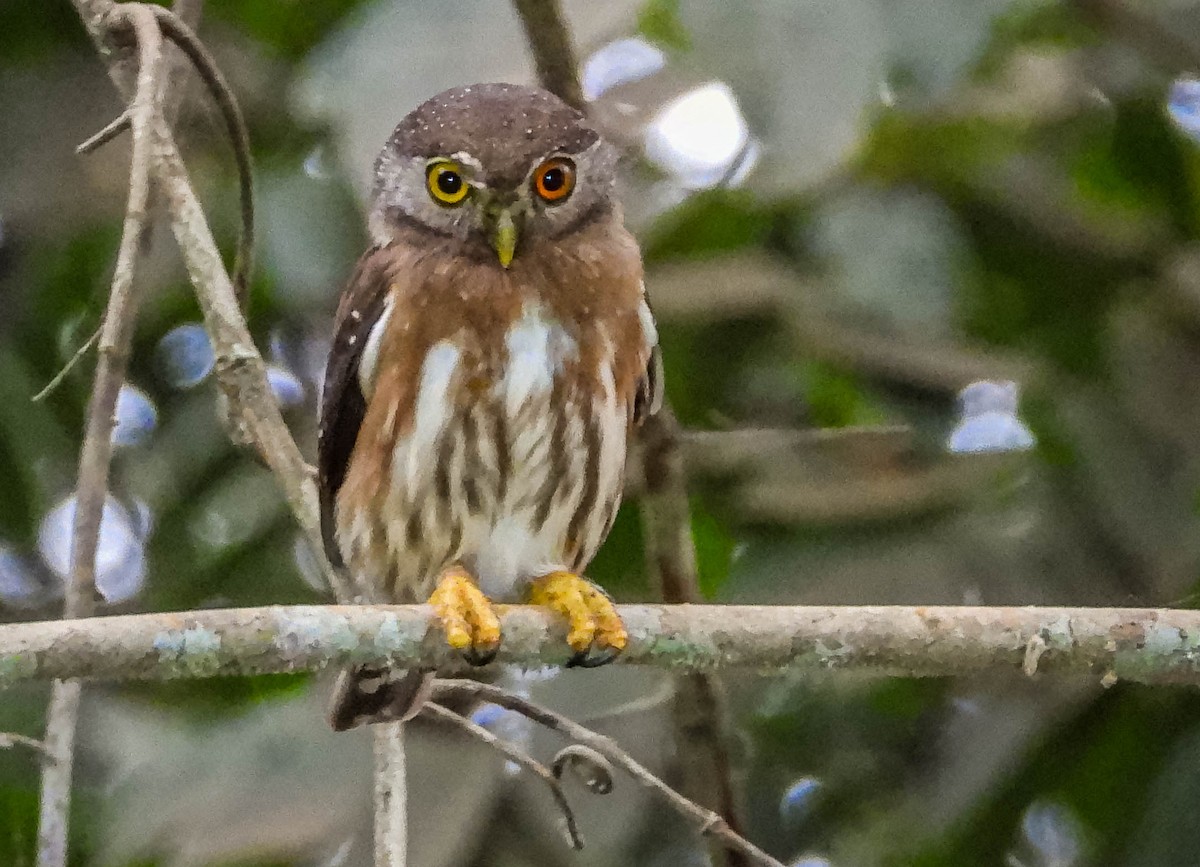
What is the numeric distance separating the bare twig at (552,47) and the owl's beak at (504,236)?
0.36 m

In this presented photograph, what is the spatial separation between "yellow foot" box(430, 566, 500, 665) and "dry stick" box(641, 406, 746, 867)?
618 millimetres

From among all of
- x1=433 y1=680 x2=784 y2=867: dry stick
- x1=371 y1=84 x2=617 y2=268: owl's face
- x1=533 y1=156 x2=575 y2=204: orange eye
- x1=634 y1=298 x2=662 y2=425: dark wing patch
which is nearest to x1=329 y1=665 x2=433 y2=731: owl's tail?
x1=433 y1=680 x2=784 y2=867: dry stick

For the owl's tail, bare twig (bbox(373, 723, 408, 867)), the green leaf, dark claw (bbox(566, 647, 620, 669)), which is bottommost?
bare twig (bbox(373, 723, 408, 867))

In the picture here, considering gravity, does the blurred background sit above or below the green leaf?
below

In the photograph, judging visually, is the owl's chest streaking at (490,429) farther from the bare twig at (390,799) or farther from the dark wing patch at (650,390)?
the bare twig at (390,799)

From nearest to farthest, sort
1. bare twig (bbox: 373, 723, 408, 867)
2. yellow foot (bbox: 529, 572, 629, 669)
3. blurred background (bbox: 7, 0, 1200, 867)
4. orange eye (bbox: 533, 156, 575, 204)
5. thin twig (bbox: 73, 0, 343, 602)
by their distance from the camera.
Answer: yellow foot (bbox: 529, 572, 629, 669) < bare twig (bbox: 373, 723, 408, 867) < thin twig (bbox: 73, 0, 343, 602) < orange eye (bbox: 533, 156, 575, 204) < blurred background (bbox: 7, 0, 1200, 867)

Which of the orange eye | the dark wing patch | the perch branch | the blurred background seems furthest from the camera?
the blurred background

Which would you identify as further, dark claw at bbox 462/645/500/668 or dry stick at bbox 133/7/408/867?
dry stick at bbox 133/7/408/867

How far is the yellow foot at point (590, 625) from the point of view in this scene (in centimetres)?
235

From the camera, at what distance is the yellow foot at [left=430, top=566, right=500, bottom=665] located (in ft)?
7.23

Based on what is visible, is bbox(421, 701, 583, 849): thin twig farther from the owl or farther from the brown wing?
the brown wing

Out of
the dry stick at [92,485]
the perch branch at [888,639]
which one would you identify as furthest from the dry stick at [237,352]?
the perch branch at [888,639]

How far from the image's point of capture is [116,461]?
354 cm

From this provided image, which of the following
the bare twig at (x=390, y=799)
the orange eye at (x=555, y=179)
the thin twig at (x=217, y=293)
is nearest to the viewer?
the bare twig at (x=390, y=799)
